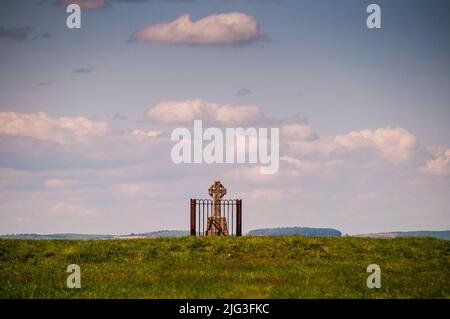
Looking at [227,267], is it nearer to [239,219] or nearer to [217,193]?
[239,219]

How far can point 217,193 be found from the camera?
3638cm

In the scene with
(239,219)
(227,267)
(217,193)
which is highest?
(217,193)

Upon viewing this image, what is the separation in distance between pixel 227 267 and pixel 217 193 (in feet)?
41.3

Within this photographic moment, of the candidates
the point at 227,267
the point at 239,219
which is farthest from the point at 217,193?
the point at 227,267

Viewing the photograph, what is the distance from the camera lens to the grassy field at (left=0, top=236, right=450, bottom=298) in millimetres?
Result: 18878

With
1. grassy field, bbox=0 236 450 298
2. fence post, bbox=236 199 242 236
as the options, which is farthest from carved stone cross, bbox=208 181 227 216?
grassy field, bbox=0 236 450 298

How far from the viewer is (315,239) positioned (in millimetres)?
29625

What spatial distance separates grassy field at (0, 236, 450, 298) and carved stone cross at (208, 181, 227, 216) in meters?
6.44

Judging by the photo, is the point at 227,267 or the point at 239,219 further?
the point at 239,219

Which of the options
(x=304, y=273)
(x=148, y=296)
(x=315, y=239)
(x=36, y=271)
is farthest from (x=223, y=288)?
(x=315, y=239)

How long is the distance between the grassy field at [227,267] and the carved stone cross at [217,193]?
6.44 m

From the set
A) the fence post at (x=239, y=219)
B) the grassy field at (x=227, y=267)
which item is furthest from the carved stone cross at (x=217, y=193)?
the grassy field at (x=227, y=267)

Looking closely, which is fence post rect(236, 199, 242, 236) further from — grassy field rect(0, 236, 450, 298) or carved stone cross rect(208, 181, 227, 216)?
grassy field rect(0, 236, 450, 298)
